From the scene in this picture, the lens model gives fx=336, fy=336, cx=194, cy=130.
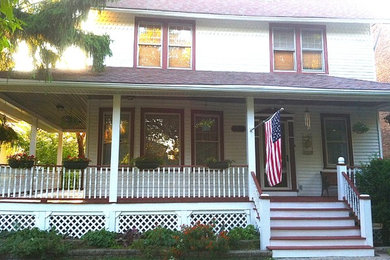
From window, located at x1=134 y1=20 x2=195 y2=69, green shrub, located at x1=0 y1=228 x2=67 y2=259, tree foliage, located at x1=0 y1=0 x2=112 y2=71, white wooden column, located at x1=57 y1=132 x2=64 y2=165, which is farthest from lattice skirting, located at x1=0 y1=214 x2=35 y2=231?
white wooden column, located at x1=57 y1=132 x2=64 y2=165

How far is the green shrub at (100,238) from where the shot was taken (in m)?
7.12

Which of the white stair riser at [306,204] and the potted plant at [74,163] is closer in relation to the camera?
the potted plant at [74,163]

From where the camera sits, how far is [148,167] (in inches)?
327

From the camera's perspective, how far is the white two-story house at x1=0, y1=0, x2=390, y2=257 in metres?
7.73

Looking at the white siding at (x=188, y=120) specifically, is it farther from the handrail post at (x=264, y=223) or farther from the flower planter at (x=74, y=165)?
the handrail post at (x=264, y=223)

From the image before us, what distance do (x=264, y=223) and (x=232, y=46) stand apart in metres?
6.01

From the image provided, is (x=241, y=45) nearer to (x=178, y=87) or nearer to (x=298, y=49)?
(x=298, y=49)

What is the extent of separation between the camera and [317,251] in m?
6.95

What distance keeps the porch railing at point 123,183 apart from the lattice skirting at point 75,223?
478mm

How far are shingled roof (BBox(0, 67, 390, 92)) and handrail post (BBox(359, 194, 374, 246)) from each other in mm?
2772

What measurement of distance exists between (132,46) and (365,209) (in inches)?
305

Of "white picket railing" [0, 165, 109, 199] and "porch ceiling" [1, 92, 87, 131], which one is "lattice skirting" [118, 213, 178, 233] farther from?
"porch ceiling" [1, 92, 87, 131]

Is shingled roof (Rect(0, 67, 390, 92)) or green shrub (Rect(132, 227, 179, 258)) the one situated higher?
shingled roof (Rect(0, 67, 390, 92))

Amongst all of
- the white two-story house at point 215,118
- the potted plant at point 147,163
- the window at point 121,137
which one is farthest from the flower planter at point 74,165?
the window at point 121,137
